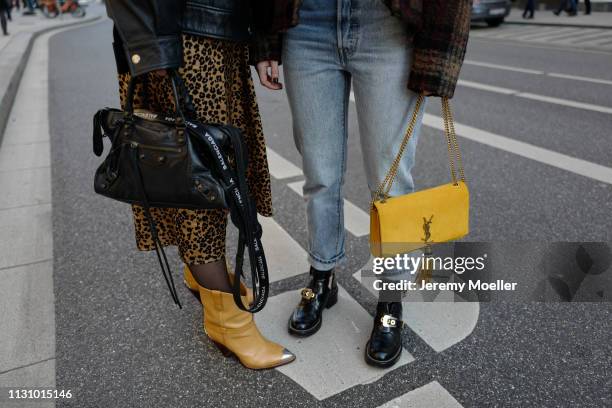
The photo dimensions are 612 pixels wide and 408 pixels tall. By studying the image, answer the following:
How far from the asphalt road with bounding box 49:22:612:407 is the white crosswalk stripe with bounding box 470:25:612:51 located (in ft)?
19.4

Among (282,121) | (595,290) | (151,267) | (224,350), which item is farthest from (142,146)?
(282,121)

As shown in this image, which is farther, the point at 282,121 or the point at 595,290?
the point at 282,121

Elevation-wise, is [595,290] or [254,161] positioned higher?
[254,161]

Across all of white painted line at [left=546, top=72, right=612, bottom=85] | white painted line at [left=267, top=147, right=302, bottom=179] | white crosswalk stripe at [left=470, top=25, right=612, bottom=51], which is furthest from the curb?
white crosswalk stripe at [left=470, top=25, right=612, bottom=51]

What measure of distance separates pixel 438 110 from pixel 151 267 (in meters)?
3.77

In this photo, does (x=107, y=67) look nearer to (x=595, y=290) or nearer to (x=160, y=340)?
(x=160, y=340)

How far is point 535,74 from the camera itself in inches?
279

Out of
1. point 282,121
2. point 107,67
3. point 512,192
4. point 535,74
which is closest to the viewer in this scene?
point 512,192

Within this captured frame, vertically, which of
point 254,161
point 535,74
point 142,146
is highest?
point 142,146

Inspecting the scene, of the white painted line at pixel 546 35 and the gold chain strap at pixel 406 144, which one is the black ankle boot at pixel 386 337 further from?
the white painted line at pixel 546 35

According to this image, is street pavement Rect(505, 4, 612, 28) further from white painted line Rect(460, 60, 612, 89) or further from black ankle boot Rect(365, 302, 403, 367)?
black ankle boot Rect(365, 302, 403, 367)

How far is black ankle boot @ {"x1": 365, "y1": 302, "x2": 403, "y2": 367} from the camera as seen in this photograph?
180cm

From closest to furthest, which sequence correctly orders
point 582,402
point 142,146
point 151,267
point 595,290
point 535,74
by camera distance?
point 142,146
point 582,402
point 595,290
point 151,267
point 535,74

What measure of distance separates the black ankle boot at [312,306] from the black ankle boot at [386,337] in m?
0.23
